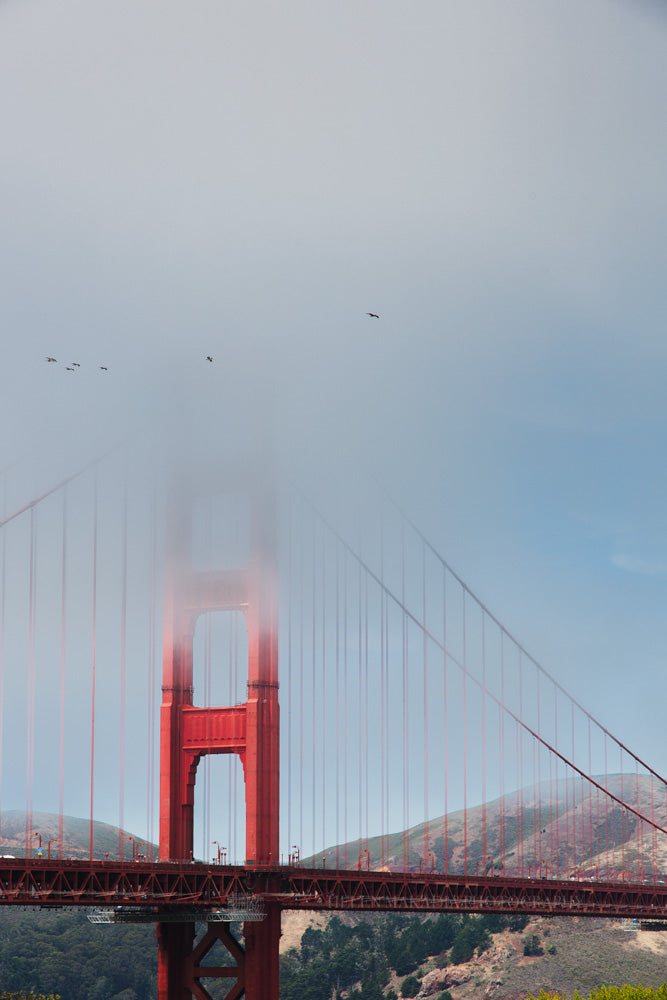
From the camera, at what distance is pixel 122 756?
7194 cm

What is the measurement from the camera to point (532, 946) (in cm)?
15600

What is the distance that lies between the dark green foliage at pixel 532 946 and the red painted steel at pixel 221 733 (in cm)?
8988

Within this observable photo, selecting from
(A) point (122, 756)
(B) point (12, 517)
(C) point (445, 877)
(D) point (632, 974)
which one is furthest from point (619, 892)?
(D) point (632, 974)

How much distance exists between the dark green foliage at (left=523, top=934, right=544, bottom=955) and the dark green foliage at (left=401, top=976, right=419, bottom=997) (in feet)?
38.2

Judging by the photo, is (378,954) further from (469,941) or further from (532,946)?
(532,946)

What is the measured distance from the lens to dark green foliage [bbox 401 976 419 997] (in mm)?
154875

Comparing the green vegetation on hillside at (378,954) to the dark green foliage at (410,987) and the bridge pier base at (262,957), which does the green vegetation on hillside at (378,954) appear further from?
the bridge pier base at (262,957)

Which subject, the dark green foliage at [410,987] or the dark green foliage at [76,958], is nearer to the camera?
the dark green foliage at [76,958]

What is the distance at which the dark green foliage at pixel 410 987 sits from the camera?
155 metres

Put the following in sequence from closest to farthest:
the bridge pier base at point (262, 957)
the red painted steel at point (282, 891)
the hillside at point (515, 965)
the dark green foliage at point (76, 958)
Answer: the red painted steel at point (282, 891) → the bridge pier base at point (262, 957) → the dark green foliage at point (76, 958) → the hillside at point (515, 965)

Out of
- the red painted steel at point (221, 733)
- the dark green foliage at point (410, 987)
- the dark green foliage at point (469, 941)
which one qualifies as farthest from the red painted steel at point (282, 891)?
the dark green foliage at point (469, 941)

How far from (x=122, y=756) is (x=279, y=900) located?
999 cm

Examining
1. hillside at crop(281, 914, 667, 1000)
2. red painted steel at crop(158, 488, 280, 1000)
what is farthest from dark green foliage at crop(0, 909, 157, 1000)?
red painted steel at crop(158, 488, 280, 1000)

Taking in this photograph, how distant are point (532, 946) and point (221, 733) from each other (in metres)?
93.7
